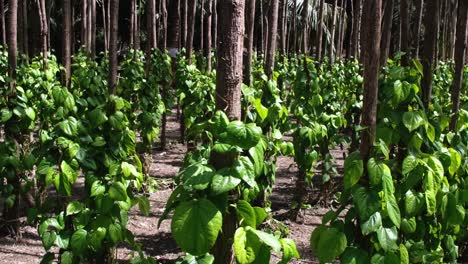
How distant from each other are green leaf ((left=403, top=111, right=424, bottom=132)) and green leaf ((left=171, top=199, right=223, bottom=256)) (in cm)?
113

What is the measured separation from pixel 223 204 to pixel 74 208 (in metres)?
1.25

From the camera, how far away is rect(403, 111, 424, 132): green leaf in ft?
8.42

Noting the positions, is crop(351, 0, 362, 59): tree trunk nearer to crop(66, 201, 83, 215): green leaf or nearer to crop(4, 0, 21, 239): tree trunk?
crop(4, 0, 21, 239): tree trunk

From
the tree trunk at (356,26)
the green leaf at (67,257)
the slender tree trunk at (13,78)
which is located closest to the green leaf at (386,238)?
the green leaf at (67,257)

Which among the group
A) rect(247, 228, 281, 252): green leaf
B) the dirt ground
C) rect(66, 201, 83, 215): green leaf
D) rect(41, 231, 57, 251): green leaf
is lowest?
the dirt ground

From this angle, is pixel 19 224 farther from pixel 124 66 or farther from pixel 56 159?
pixel 124 66

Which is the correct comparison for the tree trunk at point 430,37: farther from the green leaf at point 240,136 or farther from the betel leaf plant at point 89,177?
the betel leaf plant at point 89,177

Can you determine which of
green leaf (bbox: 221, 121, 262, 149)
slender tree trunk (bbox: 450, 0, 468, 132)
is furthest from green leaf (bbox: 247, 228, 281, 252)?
slender tree trunk (bbox: 450, 0, 468, 132)

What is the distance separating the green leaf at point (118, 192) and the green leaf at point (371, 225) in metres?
1.21

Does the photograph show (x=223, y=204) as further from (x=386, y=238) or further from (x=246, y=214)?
(x=386, y=238)

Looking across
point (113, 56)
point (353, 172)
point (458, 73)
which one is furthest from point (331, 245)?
point (458, 73)

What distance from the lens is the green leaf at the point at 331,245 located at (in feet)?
7.76

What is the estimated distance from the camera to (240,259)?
1839mm

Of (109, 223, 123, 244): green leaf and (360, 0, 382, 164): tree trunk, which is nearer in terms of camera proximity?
(360, 0, 382, 164): tree trunk
